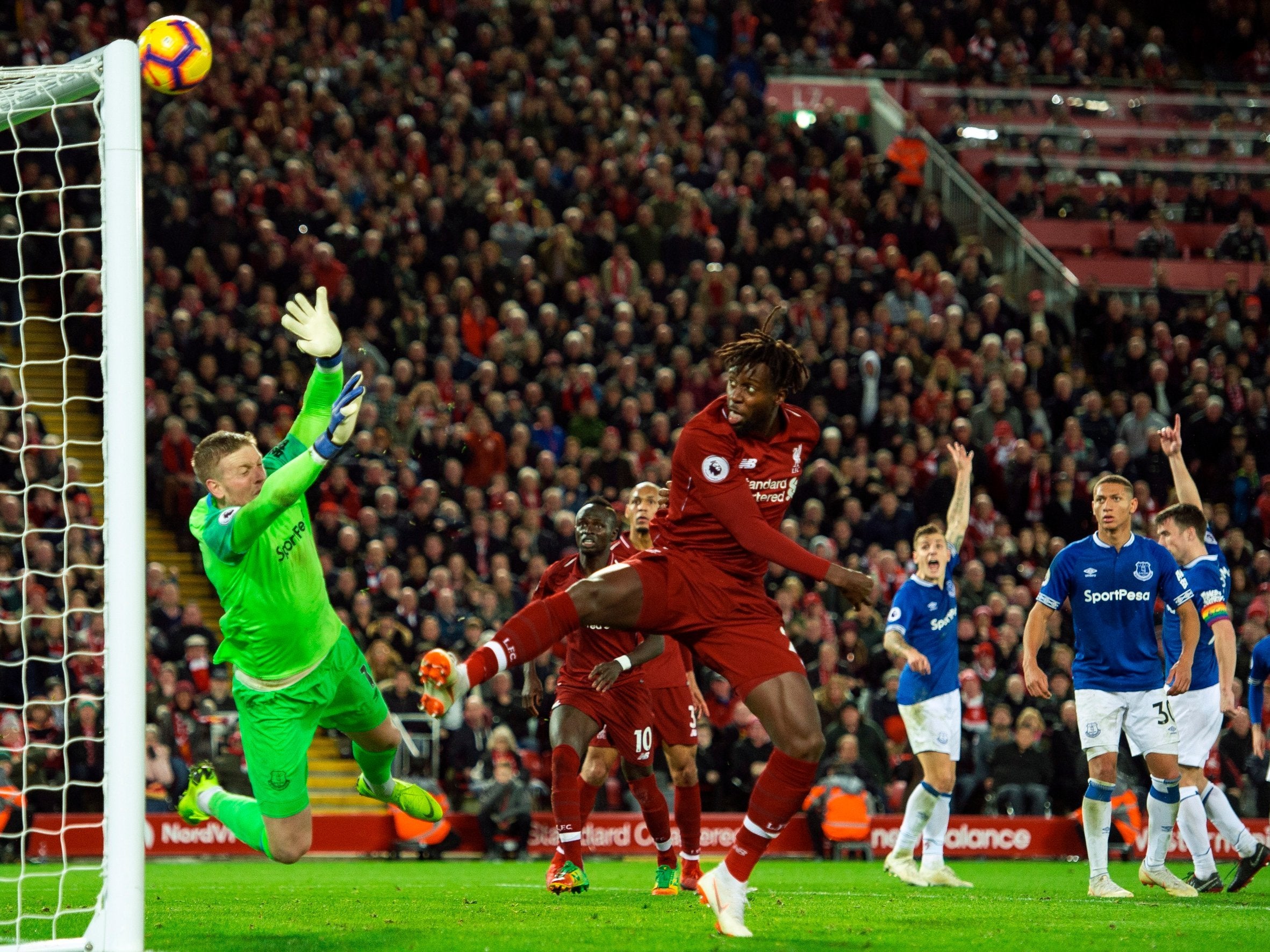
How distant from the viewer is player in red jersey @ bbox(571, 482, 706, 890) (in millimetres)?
10602

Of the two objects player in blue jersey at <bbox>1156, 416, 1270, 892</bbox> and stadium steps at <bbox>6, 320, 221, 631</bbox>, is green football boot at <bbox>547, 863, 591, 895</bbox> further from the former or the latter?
stadium steps at <bbox>6, 320, 221, 631</bbox>

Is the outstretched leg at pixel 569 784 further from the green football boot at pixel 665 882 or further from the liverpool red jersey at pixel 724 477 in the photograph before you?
the liverpool red jersey at pixel 724 477

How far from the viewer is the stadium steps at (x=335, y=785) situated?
1659 centimetres

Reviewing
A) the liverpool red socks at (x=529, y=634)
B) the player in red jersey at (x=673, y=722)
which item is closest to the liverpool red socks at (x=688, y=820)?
the player in red jersey at (x=673, y=722)

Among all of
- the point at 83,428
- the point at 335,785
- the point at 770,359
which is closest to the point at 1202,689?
the point at 770,359

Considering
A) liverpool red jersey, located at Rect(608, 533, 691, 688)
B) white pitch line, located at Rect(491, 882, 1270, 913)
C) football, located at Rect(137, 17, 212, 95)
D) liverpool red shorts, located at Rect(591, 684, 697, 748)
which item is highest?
football, located at Rect(137, 17, 212, 95)

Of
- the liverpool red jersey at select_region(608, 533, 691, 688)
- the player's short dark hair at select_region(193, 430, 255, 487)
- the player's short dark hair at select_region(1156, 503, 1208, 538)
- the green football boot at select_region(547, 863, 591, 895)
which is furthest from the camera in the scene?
the player's short dark hair at select_region(1156, 503, 1208, 538)

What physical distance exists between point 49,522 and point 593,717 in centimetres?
817

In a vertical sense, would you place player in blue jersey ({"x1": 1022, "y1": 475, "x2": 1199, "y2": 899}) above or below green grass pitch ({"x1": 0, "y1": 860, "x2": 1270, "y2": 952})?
above

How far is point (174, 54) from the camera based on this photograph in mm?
8352

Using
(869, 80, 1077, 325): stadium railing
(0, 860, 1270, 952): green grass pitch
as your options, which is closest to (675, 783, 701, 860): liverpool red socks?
(0, 860, 1270, 952): green grass pitch

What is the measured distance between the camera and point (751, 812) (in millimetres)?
7332

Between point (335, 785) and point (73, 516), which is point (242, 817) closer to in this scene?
point (73, 516)

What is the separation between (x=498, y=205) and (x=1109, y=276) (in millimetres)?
10032
